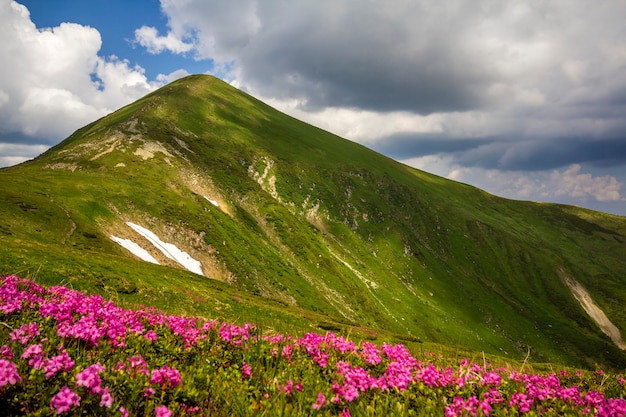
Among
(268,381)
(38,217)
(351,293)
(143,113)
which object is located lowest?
(351,293)

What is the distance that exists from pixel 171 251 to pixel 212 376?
230 feet

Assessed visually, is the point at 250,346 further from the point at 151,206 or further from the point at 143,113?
the point at 143,113

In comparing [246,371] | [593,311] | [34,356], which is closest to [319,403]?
[246,371]

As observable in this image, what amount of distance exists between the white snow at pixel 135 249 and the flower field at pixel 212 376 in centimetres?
5887

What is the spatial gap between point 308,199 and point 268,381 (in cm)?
13703

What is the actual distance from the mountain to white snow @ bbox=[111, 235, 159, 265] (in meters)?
0.37

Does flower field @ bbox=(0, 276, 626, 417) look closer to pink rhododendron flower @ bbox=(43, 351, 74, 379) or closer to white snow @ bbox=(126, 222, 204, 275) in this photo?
pink rhododendron flower @ bbox=(43, 351, 74, 379)

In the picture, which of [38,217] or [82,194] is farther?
[82,194]

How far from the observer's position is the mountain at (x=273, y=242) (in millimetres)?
52469

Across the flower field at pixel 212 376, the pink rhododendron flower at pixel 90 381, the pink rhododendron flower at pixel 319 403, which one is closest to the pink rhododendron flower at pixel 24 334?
the flower field at pixel 212 376

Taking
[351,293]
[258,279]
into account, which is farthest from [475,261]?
[258,279]

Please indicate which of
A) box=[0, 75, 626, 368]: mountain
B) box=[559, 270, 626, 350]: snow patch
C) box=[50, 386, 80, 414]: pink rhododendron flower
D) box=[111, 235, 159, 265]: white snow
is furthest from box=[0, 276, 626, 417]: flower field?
box=[559, 270, 626, 350]: snow patch

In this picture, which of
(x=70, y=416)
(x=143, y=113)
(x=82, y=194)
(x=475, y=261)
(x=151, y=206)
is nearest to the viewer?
(x=70, y=416)

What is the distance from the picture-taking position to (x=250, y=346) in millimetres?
7637
